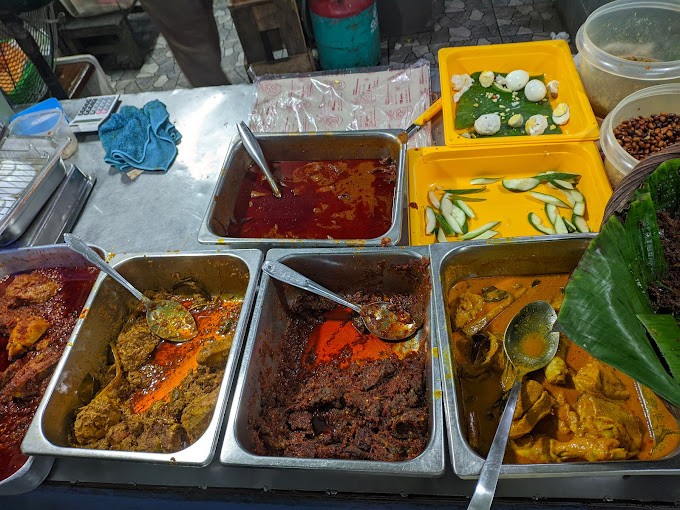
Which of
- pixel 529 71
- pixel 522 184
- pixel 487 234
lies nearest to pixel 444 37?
pixel 529 71

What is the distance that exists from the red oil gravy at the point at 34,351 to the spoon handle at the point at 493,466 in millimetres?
1509

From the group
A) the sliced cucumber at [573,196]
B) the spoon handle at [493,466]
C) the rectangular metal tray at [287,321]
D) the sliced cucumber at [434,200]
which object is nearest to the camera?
the spoon handle at [493,466]

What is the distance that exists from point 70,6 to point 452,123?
4.90 metres

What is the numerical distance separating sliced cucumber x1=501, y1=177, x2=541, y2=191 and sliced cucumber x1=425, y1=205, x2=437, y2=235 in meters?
0.45

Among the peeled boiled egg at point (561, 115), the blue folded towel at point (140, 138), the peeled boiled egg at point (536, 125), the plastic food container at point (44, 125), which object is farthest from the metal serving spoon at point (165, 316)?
the peeled boiled egg at point (561, 115)

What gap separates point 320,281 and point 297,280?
0.66 ft

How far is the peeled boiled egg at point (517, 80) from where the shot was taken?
2418mm

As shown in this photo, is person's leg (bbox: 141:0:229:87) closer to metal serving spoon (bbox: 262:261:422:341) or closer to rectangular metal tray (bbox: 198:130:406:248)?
rectangular metal tray (bbox: 198:130:406:248)

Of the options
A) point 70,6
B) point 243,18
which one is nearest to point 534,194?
point 243,18

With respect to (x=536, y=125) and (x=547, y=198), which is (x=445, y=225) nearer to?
(x=547, y=198)

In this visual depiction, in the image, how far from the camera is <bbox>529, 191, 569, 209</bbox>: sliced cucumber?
2035 mm

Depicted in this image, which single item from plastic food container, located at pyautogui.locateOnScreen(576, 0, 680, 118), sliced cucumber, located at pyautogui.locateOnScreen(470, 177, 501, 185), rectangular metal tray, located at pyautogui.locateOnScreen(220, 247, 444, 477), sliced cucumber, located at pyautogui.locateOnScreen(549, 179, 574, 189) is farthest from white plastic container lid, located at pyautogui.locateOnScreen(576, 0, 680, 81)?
rectangular metal tray, located at pyautogui.locateOnScreen(220, 247, 444, 477)

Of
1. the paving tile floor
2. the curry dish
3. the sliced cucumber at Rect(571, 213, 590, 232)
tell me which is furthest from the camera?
the paving tile floor

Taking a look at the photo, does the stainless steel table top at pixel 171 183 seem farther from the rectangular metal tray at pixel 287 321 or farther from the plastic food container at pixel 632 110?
the plastic food container at pixel 632 110
